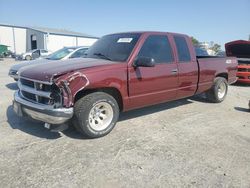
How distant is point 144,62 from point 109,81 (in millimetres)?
764

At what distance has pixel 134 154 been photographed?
12.3 ft

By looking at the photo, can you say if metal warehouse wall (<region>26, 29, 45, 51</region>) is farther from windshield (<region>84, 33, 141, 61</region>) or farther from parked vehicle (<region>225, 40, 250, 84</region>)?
windshield (<region>84, 33, 141, 61</region>)

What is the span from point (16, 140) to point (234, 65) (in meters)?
6.60

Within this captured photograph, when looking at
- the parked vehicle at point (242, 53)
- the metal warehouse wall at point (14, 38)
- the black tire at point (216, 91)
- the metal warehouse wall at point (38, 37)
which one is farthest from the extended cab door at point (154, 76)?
the metal warehouse wall at point (14, 38)

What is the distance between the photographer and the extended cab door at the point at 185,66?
18.7ft

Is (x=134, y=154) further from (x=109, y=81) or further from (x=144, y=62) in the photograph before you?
(x=144, y=62)

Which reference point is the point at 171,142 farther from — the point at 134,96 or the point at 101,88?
the point at 101,88

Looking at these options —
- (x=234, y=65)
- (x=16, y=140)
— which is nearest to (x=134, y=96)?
(x=16, y=140)

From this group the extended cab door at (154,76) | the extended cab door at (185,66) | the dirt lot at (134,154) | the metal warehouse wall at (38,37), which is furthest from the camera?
the metal warehouse wall at (38,37)

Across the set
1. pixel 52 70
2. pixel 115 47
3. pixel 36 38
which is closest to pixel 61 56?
pixel 115 47

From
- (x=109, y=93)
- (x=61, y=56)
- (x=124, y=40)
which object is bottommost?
(x=109, y=93)

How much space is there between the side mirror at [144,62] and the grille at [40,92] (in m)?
1.59

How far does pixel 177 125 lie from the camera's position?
5141 mm

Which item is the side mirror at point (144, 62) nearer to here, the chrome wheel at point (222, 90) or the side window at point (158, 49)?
the side window at point (158, 49)
